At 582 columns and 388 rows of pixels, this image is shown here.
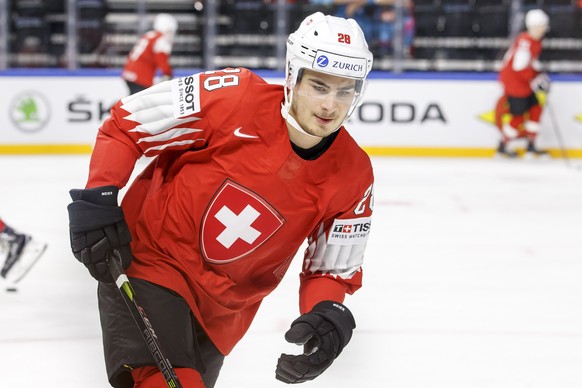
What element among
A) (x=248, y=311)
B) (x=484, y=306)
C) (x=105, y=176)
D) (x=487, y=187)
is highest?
(x=105, y=176)

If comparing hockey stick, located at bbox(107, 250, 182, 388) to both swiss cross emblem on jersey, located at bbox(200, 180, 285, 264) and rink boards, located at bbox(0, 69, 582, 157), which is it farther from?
rink boards, located at bbox(0, 69, 582, 157)

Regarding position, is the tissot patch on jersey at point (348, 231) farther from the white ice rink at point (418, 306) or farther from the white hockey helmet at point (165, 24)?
the white hockey helmet at point (165, 24)

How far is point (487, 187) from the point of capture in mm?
8102

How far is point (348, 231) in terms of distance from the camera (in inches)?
90.2

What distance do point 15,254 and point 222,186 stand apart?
2359 millimetres

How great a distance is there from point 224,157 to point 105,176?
25 cm

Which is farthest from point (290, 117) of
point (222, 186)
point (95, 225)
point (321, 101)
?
point (95, 225)

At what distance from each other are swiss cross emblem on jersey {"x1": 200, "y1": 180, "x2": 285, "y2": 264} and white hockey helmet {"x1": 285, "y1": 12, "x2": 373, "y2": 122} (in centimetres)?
22

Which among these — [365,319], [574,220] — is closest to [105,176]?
[365,319]

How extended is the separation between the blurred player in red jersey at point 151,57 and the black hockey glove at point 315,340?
761 cm

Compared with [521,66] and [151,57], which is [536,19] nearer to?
[521,66]

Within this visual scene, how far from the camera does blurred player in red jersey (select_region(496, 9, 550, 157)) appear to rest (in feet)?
32.4

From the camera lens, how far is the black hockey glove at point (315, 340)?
2102 millimetres

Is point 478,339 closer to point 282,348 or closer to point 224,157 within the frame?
point 282,348
